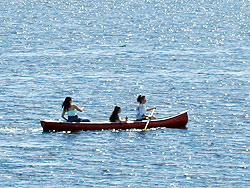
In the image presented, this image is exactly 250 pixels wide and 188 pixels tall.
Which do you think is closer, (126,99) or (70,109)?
(70,109)

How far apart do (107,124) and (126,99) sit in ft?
36.4

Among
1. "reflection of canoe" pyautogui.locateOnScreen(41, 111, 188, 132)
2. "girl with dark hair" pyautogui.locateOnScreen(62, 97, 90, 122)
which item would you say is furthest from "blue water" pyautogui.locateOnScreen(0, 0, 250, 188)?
"girl with dark hair" pyautogui.locateOnScreen(62, 97, 90, 122)

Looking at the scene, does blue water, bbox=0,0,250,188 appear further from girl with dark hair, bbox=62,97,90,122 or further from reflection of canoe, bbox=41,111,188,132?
girl with dark hair, bbox=62,97,90,122

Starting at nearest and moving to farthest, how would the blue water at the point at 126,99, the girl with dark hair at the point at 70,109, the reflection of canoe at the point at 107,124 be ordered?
the blue water at the point at 126,99, the girl with dark hair at the point at 70,109, the reflection of canoe at the point at 107,124

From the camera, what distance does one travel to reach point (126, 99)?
58812 mm

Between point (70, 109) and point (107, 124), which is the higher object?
point (70, 109)

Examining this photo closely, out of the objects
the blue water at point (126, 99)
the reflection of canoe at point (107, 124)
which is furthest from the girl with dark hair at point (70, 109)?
the blue water at point (126, 99)

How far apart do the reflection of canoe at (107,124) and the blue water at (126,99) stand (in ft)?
1.26

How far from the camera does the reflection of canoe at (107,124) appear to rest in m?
47.5

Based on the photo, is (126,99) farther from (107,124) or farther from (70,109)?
(70,109)

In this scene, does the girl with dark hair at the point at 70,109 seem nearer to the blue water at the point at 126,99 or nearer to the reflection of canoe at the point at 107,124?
the reflection of canoe at the point at 107,124

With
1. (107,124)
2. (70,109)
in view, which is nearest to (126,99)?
(107,124)

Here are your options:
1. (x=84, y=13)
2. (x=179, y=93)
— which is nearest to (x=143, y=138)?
(x=179, y=93)

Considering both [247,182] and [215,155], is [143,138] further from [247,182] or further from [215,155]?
[247,182]
